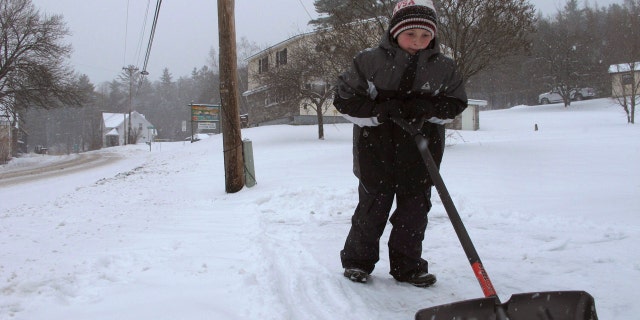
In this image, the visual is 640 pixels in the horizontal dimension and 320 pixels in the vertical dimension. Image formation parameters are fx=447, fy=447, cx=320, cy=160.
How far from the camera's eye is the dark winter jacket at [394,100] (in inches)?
101

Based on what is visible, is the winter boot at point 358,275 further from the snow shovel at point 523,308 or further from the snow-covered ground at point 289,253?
the snow shovel at point 523,308

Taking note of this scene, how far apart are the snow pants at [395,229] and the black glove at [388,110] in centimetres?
47

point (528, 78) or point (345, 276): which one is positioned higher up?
point (528, 78)

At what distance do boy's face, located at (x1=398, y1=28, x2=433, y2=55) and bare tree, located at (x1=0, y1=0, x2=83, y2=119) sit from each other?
1008 inches

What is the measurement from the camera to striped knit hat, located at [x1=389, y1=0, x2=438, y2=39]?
8.35 ft

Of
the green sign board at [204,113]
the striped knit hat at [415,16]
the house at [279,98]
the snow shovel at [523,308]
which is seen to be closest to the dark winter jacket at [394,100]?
the striped knit hat at [415,16]

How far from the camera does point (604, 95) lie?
4716 cm

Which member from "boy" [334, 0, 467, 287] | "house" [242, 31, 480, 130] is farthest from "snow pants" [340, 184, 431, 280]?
"house" [242, 31, 480, 130]

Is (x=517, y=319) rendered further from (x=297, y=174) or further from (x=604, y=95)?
→ (x=604, y=95)

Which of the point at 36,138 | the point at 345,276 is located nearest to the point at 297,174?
the point at 345,276

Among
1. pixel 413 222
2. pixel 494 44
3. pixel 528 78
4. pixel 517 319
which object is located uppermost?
pixel 528 78

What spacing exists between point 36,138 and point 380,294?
352ft

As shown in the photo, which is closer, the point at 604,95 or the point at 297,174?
the point at 297,174

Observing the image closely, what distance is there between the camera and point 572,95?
4669 centimetres
